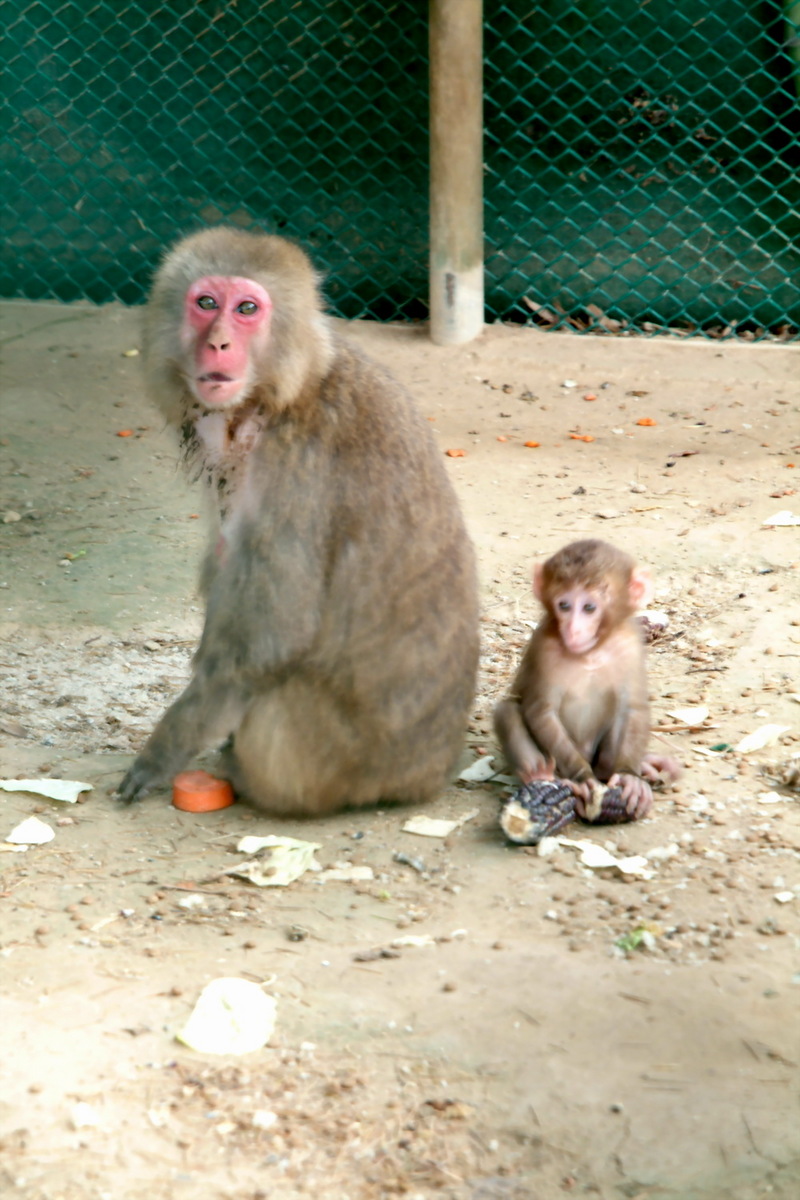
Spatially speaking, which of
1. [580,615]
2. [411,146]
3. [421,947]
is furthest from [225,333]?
[411,146]

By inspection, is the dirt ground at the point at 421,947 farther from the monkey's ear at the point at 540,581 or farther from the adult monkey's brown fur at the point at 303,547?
the monkey's ear at the point at 540,581

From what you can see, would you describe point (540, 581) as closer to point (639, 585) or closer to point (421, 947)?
point (639, 585)

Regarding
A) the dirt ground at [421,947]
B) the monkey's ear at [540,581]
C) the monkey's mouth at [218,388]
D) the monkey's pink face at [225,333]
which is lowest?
the dirt ground at [421,947]

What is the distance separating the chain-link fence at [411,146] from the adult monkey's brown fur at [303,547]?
491cm

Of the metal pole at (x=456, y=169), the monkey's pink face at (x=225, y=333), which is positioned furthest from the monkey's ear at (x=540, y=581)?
the metal pole at (x=456, y=169)

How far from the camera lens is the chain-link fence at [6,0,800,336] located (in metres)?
8.63

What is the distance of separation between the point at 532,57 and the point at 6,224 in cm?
350

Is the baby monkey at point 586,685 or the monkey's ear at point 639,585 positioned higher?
the monkey's ear at point 639,585

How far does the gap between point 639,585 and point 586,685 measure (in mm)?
337

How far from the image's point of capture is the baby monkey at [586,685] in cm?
423

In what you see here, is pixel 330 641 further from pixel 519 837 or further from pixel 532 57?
pixel 532 57

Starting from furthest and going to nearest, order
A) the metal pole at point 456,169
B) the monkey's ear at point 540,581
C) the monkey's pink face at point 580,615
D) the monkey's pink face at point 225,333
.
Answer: the metal pole at point 456,169
the monkey's ear at point 540,581
the monkey's pink face at point 580,615
the monkey's pink face at point 225,333

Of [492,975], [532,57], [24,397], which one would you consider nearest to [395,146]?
[532,57]

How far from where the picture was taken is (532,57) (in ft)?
28.6
